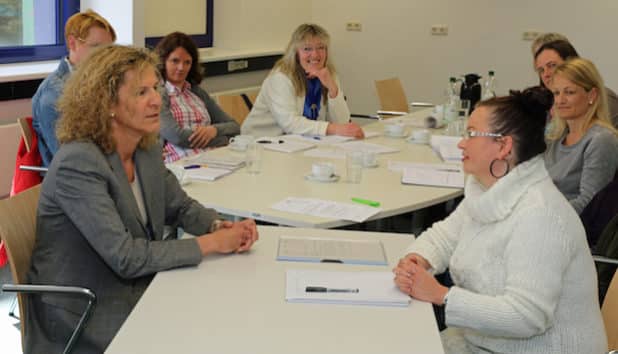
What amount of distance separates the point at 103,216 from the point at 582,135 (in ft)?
7.84

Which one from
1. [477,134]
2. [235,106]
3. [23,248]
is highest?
[477,134]

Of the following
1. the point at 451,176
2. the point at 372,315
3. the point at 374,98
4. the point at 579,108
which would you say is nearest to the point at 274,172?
the point at 451,176

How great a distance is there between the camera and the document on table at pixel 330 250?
2.48 m

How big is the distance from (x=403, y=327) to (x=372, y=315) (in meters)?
0.10

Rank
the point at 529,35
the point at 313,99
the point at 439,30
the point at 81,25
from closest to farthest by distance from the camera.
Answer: the point at 81,25
the point at 313,99
the point at 529,35
the point at 439,30

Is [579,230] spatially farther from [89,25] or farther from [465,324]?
[89,25]

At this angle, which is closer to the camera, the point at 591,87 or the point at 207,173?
the point at 207,173

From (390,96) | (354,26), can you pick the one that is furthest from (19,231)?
(354,26)

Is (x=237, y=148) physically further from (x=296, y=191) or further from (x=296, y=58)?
(x=296, y=58)

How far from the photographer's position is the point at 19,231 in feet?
8.25

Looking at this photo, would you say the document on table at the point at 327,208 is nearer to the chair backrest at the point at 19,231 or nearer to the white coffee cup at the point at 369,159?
the white coffee cup at the point at 369,159

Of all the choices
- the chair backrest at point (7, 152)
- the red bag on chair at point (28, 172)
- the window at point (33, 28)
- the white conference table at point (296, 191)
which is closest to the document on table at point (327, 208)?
the white conference table at point (296, 191)

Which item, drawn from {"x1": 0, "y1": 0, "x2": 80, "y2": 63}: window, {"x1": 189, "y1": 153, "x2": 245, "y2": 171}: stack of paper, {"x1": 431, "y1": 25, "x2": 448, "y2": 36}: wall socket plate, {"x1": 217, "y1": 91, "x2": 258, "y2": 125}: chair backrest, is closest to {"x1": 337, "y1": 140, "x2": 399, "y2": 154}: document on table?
{"x1": 189, "y1": 153, "x2": 245, "y2": 171}: stack of paper

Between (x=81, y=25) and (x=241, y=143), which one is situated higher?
(x=81, y=25)
